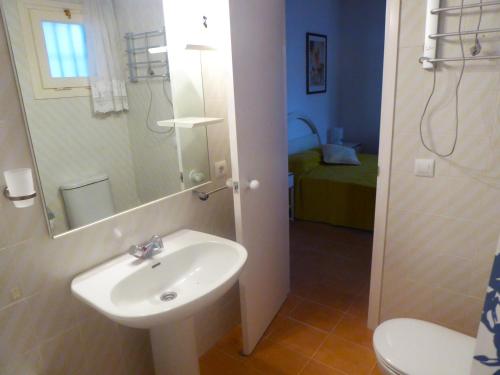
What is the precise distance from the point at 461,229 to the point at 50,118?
1897 millimetres

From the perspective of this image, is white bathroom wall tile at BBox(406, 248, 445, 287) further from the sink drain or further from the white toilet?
the white toilet

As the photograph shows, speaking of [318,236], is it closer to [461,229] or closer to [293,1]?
[461,229]

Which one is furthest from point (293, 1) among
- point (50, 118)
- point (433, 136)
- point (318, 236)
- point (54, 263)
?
point (54, 263)

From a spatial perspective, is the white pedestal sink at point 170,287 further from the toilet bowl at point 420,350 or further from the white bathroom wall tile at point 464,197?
the white bathroom wall tile at point 464,197

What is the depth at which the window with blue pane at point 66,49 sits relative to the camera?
1.29 meters

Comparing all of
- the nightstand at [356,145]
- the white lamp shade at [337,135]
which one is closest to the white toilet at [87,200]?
the nightstand at [356,145]

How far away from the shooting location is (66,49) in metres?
1.34

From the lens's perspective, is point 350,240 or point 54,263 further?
point 350,240

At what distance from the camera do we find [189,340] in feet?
5.24

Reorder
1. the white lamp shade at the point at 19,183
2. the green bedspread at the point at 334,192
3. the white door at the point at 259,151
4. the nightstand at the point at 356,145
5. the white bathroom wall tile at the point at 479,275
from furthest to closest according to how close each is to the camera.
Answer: the nightstand at the point at 356,145 → the green bedspread at the point at 334,192 → the white bathroom wall tile at the point at 479,275 → the white door at the point at 259,151 → the white lamp shade at the point at 19,183

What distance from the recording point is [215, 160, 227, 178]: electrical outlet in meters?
2.05

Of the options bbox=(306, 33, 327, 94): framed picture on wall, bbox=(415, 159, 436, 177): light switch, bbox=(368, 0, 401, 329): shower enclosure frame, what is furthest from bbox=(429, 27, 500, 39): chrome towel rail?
bbox=(306, 33, 327, 94): framed picture on wall

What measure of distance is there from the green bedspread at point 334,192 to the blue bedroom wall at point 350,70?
3.09 ft

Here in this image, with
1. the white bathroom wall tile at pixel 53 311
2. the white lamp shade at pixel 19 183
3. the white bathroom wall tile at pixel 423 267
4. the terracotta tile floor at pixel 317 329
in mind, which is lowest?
the terracotta tile floor at pixel 317 329
